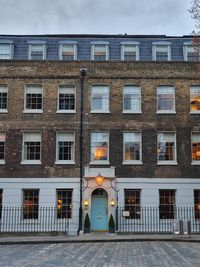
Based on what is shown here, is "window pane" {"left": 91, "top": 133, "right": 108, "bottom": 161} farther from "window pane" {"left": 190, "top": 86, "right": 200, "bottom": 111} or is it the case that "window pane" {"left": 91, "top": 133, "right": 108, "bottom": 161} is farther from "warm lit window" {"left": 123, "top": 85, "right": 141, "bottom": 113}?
"window pane" {"left": 190, "top": 86, "right": 200, "bottom": 111}

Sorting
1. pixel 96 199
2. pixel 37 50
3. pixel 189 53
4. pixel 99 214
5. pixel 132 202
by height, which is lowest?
pixel 99 214

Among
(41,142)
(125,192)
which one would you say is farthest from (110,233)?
(41,142)

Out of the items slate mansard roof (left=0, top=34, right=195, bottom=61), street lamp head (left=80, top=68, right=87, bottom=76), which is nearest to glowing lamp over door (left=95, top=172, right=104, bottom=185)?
street lamp head (left=80, top=68, right=87, bottom=76)

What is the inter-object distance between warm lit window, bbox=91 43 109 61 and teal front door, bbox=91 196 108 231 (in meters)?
10.1

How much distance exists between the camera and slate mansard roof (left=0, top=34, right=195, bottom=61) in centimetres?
2817

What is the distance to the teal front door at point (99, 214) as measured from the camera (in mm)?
25062

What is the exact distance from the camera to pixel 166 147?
26094mm

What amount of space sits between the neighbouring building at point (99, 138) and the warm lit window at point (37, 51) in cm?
105

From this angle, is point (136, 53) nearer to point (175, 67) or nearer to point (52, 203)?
point (175, 67)

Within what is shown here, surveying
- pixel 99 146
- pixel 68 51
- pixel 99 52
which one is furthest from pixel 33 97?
pixel 99 52

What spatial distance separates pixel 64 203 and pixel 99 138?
4.88 metres

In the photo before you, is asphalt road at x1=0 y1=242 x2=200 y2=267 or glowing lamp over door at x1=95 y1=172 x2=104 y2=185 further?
glowing lamp over door at x1=95 y1=172 x2=104 y2=185

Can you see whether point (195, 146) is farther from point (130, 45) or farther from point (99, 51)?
point (99, 51)

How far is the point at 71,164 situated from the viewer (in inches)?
1006
